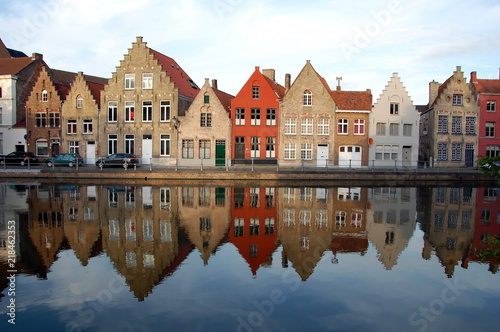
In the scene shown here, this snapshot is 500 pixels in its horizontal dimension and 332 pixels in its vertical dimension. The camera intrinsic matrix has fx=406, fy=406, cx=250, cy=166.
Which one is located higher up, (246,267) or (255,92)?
(255,92)

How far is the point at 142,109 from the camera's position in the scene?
40.2 m

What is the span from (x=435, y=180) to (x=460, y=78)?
48.2 feet

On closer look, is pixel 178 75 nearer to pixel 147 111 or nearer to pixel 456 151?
pixel 147 111

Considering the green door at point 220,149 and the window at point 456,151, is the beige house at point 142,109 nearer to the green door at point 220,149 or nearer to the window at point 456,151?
the green door at point 220,149

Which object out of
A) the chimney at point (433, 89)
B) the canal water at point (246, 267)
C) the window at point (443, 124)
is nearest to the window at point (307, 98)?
the window at point (443, 124)

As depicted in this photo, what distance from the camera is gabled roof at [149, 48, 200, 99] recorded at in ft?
136

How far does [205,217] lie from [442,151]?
32.8m

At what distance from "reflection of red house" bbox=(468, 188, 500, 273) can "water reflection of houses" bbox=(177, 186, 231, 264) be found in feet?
24.4

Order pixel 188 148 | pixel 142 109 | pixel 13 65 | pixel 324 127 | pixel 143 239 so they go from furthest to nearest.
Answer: pixel 13 65 < pixel 142 109 < pixel 188 148 < pixel 324 127 < pixel 143 239

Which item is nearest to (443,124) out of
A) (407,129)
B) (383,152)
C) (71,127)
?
(407,129)

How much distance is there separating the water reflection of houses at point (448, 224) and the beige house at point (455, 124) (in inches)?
652

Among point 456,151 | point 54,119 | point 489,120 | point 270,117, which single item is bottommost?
point 456,151

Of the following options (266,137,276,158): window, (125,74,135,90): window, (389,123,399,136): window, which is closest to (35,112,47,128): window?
(125,74,135,90): window

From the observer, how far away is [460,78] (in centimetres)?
4069
